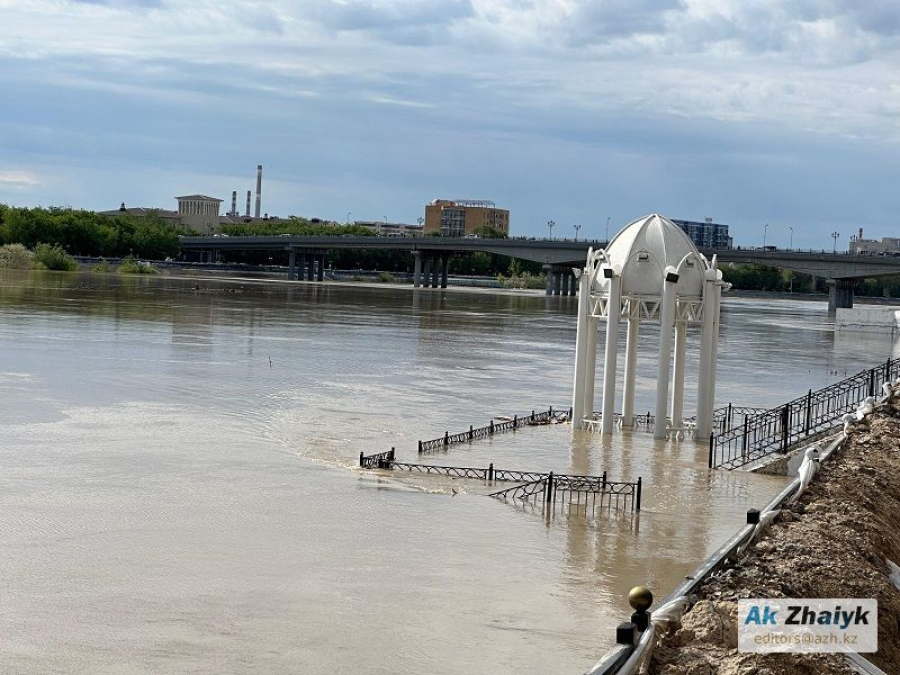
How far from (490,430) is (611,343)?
14.9 ft

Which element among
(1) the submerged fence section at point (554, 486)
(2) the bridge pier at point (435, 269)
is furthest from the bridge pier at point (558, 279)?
(1) the submerged fence section at point (554, 486)

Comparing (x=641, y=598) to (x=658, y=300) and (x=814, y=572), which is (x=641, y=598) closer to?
(x=814, y=572)

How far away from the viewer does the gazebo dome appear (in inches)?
1446

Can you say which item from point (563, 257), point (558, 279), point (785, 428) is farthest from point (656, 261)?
point (558, 279)

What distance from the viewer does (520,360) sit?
65688mm

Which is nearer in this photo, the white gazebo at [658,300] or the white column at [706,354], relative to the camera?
the white gazebo at [658,300]

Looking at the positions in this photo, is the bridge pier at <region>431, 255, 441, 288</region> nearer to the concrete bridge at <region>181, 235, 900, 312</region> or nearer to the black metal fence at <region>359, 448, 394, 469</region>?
the concrete bridge at <region>181, 235, 900, 312</region>

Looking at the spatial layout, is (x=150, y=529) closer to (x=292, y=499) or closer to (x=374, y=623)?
(x=292, y=499)

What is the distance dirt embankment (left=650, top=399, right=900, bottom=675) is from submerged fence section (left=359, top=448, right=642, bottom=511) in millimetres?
4997

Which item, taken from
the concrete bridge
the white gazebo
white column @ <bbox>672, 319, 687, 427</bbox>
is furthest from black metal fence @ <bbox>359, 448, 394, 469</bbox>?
the concrete bridge

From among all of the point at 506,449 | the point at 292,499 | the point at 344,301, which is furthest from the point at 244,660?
the point at 344,301

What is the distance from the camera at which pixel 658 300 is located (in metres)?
36.8

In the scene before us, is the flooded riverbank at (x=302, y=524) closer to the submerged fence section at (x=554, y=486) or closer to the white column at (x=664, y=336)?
the submerged fence section at (x=554, y=486)

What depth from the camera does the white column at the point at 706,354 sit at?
36.7 m
